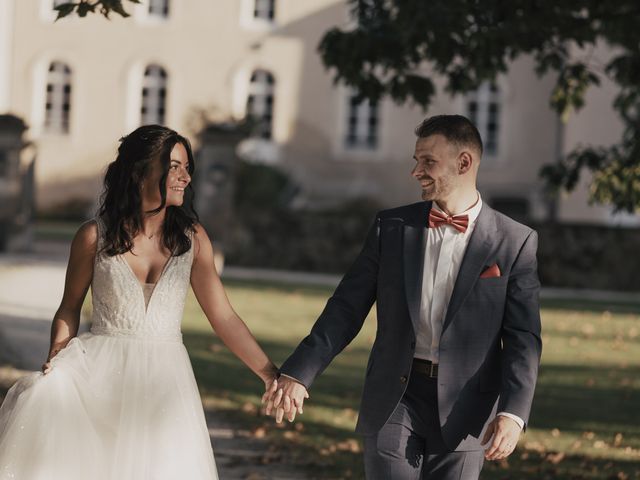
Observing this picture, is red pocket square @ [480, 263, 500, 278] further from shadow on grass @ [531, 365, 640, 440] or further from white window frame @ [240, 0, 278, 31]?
white window frame @ [240, 0, 278, 31]

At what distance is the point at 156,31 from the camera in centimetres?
3769

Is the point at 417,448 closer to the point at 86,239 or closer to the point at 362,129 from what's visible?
the point at 86,239

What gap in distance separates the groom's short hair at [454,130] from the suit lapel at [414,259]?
0.30 meters

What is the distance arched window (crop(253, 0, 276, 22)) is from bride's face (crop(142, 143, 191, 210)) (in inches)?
1325

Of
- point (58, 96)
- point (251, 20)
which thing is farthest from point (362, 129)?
point (58, 96)

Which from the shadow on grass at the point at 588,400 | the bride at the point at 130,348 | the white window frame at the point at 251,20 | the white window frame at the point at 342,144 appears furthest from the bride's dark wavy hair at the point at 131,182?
the white window frame at the point at 251,20

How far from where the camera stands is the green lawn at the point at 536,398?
8.29 metres

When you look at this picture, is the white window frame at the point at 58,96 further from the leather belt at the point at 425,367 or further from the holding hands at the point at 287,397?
the leather belt at the point at 425,367

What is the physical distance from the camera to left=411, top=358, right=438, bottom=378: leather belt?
4684 mm

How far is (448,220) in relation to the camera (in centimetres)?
475

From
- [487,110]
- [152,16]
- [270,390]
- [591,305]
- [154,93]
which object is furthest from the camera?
[487,110]

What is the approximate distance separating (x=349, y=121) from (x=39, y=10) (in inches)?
371

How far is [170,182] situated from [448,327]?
1.16 meters

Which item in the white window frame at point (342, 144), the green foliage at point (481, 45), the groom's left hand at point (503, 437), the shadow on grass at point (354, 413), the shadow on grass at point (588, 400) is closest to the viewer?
the groom's left hand at point (503, 437)
